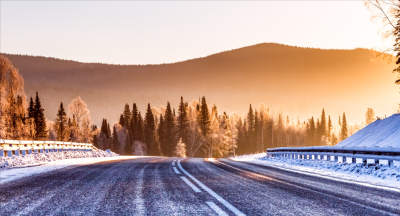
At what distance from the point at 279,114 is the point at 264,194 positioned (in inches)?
4766

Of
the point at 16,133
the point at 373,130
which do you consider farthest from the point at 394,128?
the point at 16,133

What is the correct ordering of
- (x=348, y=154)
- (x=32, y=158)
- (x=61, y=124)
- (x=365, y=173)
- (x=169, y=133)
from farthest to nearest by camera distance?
(x=169, y=133), (x=61, y=124), (x=32, y=158), (x=348, y=154), (x=365, y=173)

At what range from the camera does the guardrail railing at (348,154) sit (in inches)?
446

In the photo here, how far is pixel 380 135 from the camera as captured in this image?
22.2 meters

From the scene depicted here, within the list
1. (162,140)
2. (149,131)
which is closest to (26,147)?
(149,131)

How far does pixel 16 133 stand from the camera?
48062 mm

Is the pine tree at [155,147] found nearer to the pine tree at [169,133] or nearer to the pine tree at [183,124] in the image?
the pine tree at [169,133]

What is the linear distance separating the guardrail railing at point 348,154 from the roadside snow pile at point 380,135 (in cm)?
452

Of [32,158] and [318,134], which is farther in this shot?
[318,134]

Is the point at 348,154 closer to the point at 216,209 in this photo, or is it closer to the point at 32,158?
the point at 216,209

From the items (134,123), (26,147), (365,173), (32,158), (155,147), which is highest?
(134,123)

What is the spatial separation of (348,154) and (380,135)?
10134 mm

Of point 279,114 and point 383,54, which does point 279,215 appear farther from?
point 279,114

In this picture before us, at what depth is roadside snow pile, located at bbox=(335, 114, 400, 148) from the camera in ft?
66.0
